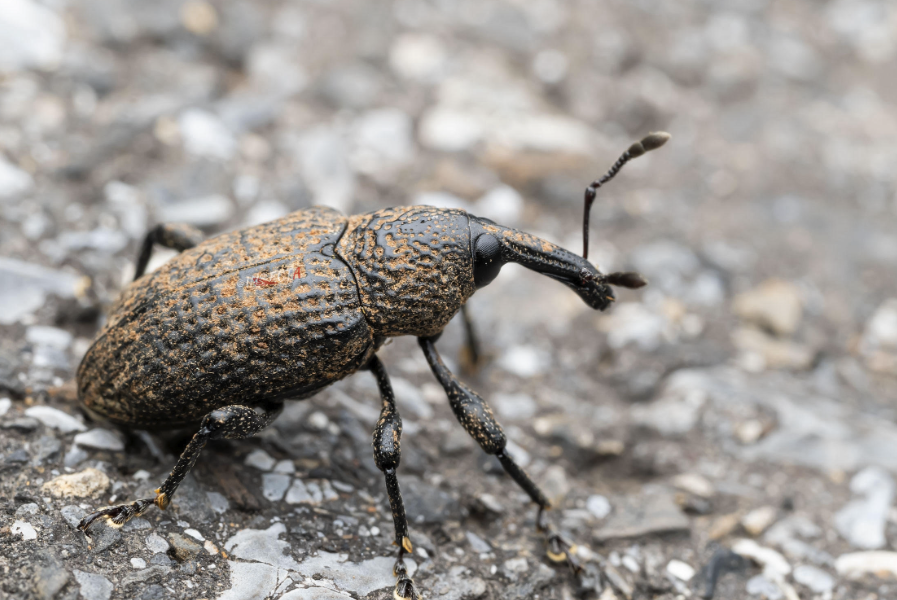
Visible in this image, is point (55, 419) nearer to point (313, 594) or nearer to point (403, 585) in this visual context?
point (313, 594)

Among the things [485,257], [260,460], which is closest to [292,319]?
[260,460]

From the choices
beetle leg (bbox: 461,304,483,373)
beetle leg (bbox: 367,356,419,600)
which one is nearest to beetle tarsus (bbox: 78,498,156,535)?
beetle leg (bbox: 367,356,419,600)

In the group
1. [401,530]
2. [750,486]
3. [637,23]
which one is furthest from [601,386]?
[637,23]

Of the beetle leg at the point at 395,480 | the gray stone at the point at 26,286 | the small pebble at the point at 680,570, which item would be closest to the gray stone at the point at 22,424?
the gray stone at the point at 26,286

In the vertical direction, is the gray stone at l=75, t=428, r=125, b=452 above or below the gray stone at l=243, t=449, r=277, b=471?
above

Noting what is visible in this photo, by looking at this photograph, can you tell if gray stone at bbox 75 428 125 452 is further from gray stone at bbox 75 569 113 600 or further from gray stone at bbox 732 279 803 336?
gray stone at bbox 732 279 803 336

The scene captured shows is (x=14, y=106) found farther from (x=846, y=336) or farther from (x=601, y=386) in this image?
(x=846, y=336)

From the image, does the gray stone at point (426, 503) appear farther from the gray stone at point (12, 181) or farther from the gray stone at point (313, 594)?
the gray stone at point (12, 181)
